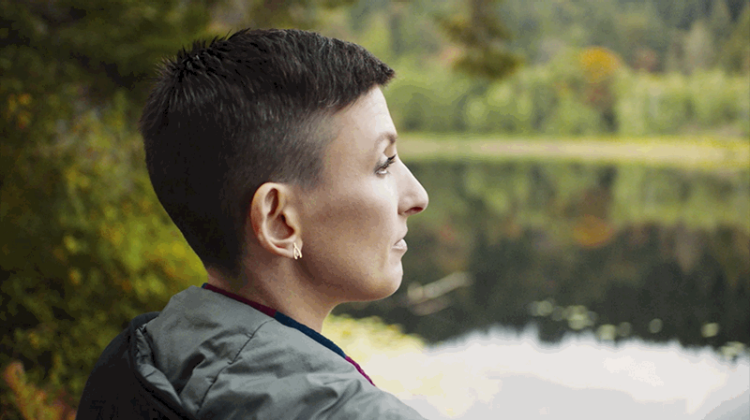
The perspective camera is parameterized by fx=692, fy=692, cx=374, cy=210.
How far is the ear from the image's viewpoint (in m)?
0.69

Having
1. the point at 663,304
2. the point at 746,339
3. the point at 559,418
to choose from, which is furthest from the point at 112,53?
the point at 663,304

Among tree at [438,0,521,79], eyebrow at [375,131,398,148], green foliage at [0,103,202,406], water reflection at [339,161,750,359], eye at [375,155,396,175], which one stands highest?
tree at [438,0,521,79]

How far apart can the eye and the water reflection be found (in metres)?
7.38

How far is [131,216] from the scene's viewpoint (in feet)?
9.97

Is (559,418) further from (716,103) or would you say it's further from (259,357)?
(716,103)

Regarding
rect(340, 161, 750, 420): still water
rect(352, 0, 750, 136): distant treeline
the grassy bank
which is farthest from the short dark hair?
the grassy bank

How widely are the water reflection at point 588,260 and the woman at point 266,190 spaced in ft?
24.2

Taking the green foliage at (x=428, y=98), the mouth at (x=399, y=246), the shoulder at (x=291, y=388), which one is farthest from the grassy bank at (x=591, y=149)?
the shoulder at (x=291, y=388)

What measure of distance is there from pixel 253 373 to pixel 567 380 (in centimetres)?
667

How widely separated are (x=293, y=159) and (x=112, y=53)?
8.90 ft

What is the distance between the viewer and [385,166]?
74 centimetres

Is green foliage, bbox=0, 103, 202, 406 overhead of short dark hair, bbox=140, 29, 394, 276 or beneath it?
beneath

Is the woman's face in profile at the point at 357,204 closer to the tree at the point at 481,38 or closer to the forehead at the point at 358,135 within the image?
the forehead at the point at 358,135

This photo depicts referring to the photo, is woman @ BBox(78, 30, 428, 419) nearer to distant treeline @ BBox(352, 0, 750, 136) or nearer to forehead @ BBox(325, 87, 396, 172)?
forehead @ BBox(325, 87, 396, 172)
